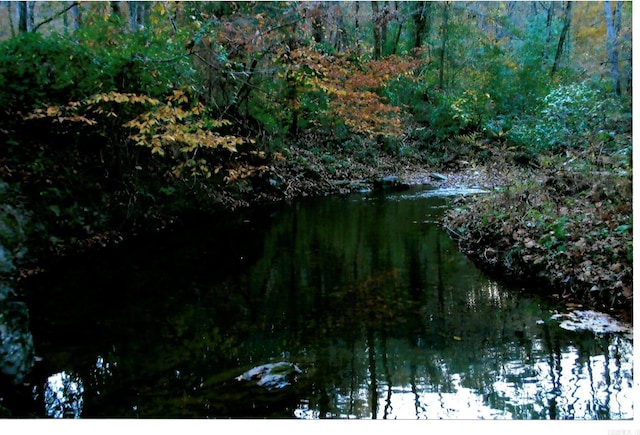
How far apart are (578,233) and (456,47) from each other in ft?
43.3

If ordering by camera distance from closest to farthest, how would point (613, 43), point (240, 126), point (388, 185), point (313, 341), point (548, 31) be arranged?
point (313, 341) → point (613, 43) → point (548, 31) → point (240, 126) → point (388, 185)

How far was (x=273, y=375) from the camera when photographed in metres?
3.07

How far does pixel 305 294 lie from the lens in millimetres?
4777

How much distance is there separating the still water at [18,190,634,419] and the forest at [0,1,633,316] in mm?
657

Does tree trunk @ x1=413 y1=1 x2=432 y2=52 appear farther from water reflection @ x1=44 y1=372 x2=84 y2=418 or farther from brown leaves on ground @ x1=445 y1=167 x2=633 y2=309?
water reflection @ x1=44 y1=372 x2=84 y2=418

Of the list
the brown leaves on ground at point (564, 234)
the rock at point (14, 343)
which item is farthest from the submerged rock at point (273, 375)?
the brown leaves on ground at point (564, 234)

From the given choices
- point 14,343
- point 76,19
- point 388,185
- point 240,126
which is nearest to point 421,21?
point 388,185

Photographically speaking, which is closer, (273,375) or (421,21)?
(273,375)

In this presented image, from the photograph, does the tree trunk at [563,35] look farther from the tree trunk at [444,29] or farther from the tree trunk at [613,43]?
the tree trunk at [444,29]

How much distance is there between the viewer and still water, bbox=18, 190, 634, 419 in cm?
284

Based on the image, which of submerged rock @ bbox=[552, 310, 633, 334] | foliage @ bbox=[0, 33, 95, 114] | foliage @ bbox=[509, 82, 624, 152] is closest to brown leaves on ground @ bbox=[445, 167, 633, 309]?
submerged rock @ bbox=[552, 310, 633, 334]

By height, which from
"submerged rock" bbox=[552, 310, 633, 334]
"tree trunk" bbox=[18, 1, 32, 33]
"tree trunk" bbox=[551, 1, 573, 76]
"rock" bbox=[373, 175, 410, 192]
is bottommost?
"submerged rock" bbox=[552, 310, 633, 334]

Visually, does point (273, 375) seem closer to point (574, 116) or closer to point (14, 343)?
point (14, 343)

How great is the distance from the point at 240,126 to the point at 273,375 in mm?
8158
